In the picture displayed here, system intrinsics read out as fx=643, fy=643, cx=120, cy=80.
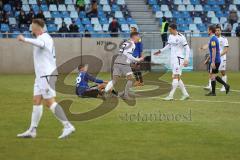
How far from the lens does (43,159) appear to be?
994cm

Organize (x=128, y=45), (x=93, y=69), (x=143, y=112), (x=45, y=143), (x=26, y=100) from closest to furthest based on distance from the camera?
(x=45, y=143), (x=143, y=112), (x=26, y=100), (x=128, y=45), (x=93, y=69)

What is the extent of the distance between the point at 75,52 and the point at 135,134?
20.7 m

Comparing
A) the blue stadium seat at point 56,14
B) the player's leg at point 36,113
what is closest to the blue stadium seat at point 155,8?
the blue stadium seat at point 56,14

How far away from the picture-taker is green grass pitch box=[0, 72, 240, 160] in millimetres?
10383

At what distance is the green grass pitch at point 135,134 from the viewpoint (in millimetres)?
10383

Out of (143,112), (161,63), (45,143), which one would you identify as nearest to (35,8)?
(161,63)

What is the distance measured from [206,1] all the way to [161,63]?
29.2ft

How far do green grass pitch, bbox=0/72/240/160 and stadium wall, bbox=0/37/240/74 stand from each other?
13.1 metres

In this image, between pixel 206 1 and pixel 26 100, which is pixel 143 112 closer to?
pixel 26 100

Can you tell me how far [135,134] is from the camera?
12.4 m

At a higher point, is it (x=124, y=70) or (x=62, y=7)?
(x=62, y=7)

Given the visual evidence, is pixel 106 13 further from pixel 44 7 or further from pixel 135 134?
pixel 135 134

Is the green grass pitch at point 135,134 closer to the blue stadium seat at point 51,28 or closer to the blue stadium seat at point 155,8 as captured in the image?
the blue stadium seat at point 51,28

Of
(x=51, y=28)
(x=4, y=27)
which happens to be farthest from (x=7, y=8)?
(x=51, y=28)
